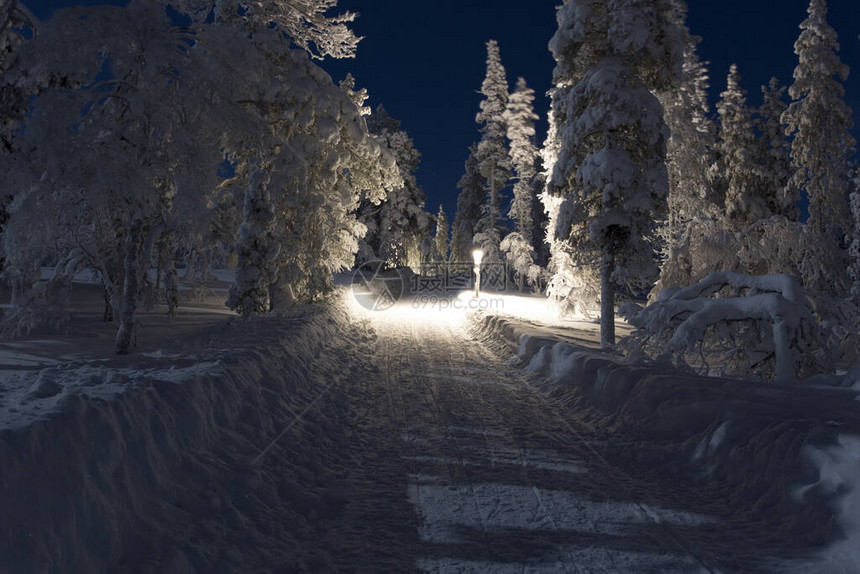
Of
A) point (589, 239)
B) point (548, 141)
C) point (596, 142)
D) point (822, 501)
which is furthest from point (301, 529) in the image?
point (548, 141)

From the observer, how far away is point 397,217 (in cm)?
4506

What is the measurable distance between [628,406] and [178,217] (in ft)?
25.8

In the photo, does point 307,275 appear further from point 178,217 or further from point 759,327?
point 759,327

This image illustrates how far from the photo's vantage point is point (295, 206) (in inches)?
680

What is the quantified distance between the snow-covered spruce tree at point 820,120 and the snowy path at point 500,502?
74.6ft

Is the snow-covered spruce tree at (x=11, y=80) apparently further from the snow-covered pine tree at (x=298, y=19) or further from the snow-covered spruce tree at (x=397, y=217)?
the snow-covered spruce tree at (x=397, y=217)

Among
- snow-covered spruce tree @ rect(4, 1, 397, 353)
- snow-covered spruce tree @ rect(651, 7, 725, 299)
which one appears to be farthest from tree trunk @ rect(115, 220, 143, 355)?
snow-covered spruce tree @ rect(651, 7, 725, 299)

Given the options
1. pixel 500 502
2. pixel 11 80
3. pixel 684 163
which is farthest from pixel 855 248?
pixel 11 80

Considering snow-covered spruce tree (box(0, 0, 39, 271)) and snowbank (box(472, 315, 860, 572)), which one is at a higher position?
snow-covered spruce tree (box(0, 0, 39, 271))

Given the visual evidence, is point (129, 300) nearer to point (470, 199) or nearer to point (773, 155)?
point (773, 155)

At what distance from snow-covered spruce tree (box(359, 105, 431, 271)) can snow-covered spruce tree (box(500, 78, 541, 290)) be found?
1020 cm

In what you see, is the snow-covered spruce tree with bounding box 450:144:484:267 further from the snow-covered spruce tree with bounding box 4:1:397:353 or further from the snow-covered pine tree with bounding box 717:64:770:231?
the snow-covered spruce tree with bounding box 4:1:397:353

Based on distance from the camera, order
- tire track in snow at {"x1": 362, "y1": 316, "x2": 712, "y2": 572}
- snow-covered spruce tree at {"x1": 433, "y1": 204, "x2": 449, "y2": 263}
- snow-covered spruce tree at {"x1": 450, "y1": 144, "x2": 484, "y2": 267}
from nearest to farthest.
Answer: tire track in snow at {"x1": 362, "y1": 316, "x2": 712, "y2": 572}, snow-covered spruce tree at {"x1": 450, "y1": 144, "x2": 484, "y2": 267}, snow-covered spruce tree at {"x1": 433, "y1": 204, "x2": 449, "y2": 263}

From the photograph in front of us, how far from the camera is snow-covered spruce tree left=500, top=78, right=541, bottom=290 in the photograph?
1506 inches
